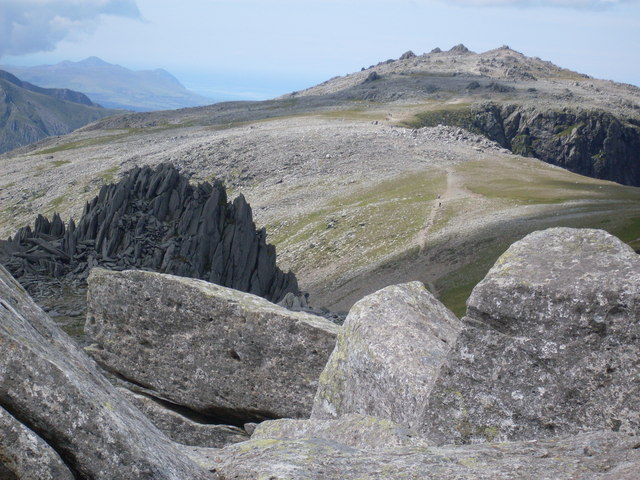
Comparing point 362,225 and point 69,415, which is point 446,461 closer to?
point 69,415

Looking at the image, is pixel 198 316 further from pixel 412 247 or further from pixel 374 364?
pixel 412 247

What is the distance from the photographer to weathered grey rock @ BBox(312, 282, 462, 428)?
1406cm

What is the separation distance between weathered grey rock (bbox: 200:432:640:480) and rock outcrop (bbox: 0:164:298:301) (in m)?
37.4

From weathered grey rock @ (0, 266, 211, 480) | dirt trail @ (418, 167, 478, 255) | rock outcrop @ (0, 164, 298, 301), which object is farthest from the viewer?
dirt trail @ (418, 167, 478, 255)

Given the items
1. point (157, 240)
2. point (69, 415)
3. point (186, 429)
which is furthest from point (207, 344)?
point (157, 240)

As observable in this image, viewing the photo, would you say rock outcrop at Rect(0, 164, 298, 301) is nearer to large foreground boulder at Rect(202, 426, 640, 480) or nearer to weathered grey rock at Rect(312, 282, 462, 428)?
weathered grey rock at Rect(312, 282, 462, 428)

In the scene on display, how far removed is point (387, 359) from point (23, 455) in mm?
9210

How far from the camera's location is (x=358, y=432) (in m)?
→ 12.4

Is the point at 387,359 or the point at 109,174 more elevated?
the point at 109,174

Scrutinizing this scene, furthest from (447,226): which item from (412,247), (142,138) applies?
(142,138)

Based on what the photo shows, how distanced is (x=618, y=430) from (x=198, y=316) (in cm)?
1285

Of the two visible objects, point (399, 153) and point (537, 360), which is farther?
point (399, 153)

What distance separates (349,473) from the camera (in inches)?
364

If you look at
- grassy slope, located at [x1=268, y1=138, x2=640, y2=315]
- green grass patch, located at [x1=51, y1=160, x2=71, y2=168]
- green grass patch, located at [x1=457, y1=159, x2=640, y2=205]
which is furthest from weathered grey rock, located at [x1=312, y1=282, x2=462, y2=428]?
green grass patch, located at [x1=51, y1=160, x2=71, y2=168]
